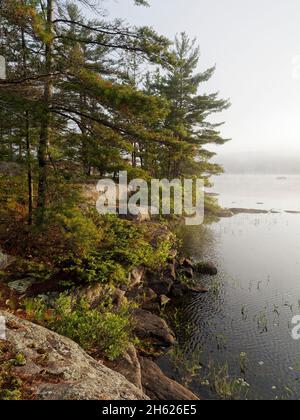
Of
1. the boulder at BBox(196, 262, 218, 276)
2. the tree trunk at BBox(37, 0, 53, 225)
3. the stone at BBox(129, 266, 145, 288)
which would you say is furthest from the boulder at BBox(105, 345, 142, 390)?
the boulder at BBox(196, 262, 218, 276)

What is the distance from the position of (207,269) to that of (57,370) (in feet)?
40.3

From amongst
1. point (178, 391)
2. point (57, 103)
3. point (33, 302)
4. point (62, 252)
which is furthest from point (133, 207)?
point (178, 391)

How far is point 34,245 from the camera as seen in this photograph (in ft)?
35.3

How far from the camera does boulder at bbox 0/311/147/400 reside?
4.60 meters

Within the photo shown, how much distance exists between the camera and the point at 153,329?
10180 millimetres

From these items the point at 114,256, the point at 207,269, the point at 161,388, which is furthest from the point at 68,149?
the point at 207,269

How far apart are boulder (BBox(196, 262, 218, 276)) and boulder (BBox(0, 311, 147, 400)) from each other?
11010 millimetres

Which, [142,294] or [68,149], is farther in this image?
[142,294]

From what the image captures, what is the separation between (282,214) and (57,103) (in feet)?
114

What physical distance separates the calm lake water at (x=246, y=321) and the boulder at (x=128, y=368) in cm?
166

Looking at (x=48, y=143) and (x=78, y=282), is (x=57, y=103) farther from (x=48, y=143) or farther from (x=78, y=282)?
(x=78, y=282)

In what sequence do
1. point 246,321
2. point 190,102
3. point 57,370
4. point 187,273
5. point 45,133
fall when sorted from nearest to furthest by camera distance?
1. point 57,370
2. point 45,133
3. point 246,321
4. point 187,273
5. point 190,102

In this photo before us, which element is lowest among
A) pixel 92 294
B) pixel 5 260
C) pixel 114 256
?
pixel 92 294

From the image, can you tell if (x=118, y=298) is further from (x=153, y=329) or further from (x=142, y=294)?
(x=142, y=294)
